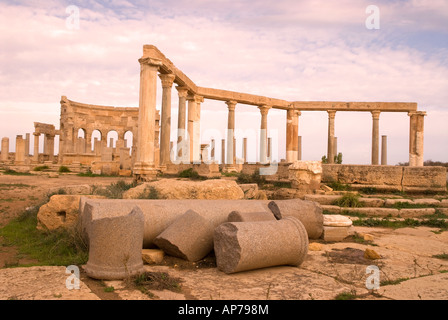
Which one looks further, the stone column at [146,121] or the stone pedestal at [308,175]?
the stone column at [146,121]

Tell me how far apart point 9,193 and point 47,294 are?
8.54 meters

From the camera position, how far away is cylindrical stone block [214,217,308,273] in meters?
4.27

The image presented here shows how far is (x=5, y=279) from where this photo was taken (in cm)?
389

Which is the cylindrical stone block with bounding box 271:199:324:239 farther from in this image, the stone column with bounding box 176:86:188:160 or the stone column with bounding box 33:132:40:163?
the stone column with bounding box 33:132:40:163

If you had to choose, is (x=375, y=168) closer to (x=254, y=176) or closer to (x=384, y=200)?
(x=384, y=200)

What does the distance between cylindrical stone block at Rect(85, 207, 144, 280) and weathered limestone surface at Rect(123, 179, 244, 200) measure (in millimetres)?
3028

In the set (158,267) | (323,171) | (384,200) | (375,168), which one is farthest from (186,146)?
(158,267)

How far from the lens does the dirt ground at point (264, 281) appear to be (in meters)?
3.54

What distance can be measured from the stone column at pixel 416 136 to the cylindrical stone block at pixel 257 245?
857 inches

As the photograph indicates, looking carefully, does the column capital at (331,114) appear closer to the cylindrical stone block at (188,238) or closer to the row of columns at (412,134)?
the row of columns at (412,134)

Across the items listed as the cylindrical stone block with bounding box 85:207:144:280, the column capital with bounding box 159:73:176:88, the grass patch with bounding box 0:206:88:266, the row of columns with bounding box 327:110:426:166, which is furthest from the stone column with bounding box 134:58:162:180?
the row of columns with bounding box 327:110:426:166

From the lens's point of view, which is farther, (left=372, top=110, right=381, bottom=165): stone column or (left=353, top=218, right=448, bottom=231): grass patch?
(left=372, top=110, right=381, bottom=165): stone column

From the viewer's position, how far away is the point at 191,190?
759 centimetres

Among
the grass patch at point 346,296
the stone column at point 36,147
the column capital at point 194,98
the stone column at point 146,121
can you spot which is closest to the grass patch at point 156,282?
the grass patch at point 346,296
